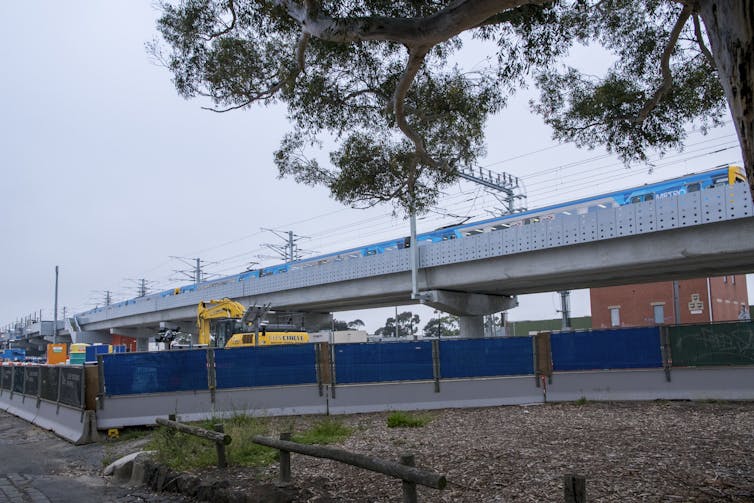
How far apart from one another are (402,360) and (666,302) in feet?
136

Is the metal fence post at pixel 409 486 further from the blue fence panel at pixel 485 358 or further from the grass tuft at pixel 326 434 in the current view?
the blue fence panel at pixel 485 358

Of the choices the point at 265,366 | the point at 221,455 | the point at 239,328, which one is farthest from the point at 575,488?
the point at 239,328

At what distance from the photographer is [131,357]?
1475 cm

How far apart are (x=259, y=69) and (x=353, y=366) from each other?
320 inches

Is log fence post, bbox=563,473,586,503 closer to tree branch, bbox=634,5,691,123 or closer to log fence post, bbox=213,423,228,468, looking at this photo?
log fence post, bbox=213,423,228,468

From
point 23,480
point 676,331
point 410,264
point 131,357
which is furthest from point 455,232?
point 23,480

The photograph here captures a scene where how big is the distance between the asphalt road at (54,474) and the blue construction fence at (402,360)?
2.70m

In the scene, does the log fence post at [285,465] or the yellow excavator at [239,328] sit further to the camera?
the yellow excavator at [239,328]

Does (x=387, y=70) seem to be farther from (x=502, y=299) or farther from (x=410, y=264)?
(x=502, y=299)

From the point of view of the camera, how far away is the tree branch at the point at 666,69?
8.62 metres

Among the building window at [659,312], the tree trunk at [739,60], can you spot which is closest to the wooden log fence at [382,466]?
the tree trunk at [739,60]

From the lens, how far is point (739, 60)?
4.61 m

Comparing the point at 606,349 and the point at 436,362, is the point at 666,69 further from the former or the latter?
the point at 436,362

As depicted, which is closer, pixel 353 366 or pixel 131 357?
pixel 131 357
